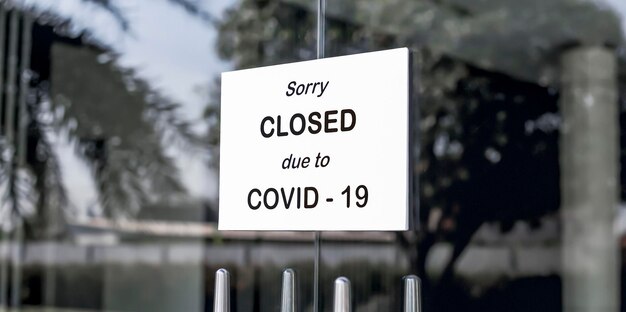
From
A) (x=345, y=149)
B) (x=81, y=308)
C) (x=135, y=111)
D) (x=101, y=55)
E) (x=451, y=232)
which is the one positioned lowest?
(x=81, y=308)

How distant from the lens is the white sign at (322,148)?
6.66ft

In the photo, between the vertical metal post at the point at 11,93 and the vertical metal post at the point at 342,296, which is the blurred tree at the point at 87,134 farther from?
the vertical metal post at the point at 342,296

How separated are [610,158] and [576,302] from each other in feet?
1.46

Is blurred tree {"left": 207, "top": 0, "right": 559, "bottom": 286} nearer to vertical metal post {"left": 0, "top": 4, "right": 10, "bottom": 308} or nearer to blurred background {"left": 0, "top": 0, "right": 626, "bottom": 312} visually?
blurred background {"left": 0, "top": 0, "right": 626, "bottom": 312}

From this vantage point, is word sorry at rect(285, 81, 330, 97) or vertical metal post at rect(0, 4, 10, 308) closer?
word sorry at rect(285, 81, 330, 97)

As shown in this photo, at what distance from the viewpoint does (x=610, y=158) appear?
2.76 meters

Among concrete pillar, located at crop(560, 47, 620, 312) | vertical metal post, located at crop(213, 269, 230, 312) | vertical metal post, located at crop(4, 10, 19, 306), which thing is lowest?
vertical metal post, located at crop(213, 269, 230, 312)

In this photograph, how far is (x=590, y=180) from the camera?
2771 mm

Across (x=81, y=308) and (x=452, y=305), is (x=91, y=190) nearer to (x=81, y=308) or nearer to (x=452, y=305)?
(x=81, y=308)

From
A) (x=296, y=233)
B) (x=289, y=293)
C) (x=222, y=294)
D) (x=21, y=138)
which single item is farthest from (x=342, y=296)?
(x=21, y=138)

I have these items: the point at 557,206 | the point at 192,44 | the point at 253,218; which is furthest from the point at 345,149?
the point at 192,44

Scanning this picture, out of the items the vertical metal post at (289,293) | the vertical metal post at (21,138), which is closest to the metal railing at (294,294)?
the vertical metal post at (289,293)

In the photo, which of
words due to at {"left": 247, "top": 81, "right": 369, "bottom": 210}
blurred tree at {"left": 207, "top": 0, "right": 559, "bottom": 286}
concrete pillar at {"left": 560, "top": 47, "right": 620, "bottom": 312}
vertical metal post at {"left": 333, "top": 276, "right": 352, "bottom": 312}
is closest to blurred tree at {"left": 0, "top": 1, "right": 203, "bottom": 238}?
blurred tree at {"left": 207, "top": 0, "right": 559, "bottom": 286}

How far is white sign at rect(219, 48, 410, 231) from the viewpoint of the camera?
80.0 inches
